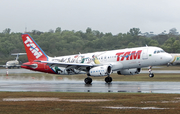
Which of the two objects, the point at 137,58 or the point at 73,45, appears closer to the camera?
the point at 137,58

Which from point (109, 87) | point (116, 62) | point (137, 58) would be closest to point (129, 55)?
point (137, 58)

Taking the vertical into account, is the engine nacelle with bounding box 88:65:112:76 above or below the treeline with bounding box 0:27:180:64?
below

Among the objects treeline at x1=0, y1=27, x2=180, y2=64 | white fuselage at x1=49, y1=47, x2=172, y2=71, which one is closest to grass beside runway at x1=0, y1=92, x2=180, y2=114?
white fuselage at x1=49, y1=47, x2=172, y2=71

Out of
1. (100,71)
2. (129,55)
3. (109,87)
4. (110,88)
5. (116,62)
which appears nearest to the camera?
(110,88)

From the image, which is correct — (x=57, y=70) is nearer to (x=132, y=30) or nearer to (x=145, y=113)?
(x=145, y=113)

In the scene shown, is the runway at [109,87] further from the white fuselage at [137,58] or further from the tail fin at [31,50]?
the tail fin at [31,50]

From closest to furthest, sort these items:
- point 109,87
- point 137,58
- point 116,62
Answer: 1. point 109,87
2. point 137,58
3. point 116,62

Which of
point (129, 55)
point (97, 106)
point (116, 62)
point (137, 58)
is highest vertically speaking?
point (129, 55)

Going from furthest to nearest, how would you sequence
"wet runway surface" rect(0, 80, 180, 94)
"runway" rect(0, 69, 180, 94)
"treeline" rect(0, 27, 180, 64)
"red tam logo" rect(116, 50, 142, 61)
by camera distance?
"treeline" rect(0, 27, 180, 64) < "red tam logo" rect(116, 50, 142, 61) < "runway" rect(0, 69, 180, 94) < "wet runway surface" rect(0, 80, 180, 94)

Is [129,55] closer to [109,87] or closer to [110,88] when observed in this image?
[109,87]

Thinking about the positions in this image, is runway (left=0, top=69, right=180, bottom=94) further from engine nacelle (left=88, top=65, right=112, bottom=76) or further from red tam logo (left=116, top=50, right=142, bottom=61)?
red tam logo (left=116, top=50, right=142, bottom=61)

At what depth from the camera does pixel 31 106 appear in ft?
57.3

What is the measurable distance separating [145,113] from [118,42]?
98399 millimetres

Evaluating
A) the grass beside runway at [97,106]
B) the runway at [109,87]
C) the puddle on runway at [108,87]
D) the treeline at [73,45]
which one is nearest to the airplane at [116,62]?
the puddle on runway at [108,87]
